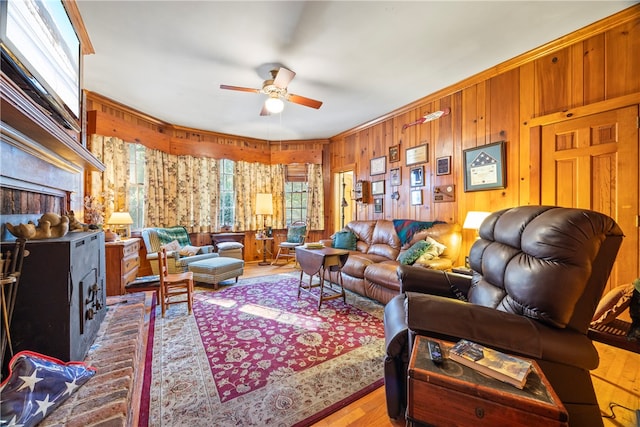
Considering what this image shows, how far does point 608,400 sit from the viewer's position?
4.80 feet

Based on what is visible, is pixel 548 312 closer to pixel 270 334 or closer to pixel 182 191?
pixel 270 334

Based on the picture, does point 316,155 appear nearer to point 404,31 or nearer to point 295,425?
point 404,31

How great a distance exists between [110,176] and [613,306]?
5.18 metres

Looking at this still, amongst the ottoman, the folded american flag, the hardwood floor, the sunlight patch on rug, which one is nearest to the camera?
the folded american flag

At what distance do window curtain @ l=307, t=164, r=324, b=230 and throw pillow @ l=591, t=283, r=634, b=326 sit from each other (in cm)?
451

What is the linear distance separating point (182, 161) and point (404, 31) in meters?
4.17

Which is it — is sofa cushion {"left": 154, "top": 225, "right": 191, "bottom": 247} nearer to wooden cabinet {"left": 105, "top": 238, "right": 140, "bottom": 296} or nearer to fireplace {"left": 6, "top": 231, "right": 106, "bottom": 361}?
wooden cabinet {"left": 105, "top": 238, "right": 140, "bottom": 296}

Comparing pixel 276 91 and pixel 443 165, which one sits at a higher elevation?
pixel 276 91

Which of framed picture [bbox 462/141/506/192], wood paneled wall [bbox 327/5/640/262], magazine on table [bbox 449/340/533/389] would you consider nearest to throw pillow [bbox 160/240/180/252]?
wood paneled wall [bbox 327/5/640/262]

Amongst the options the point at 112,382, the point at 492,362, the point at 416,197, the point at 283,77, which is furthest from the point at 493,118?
the point at 112,382

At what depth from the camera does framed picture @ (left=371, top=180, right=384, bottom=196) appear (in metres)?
4.37

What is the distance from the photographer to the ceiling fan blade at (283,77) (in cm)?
248

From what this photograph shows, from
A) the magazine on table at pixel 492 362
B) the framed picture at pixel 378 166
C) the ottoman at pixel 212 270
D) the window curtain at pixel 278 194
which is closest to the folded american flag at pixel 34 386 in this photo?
the magazine on table at pixel 492 362

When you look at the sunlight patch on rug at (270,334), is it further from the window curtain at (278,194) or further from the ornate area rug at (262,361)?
the window curtain at (278,194)
